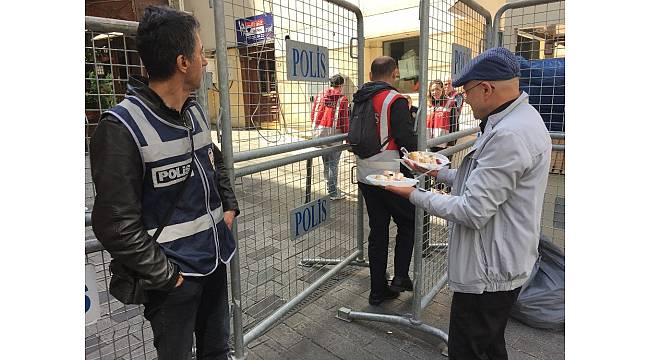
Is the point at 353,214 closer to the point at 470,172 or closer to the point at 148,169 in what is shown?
the point at 470,172

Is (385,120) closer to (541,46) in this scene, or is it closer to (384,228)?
(384,228)

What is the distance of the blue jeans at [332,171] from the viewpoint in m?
3.67

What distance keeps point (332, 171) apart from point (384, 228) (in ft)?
2.85

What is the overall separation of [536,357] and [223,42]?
283cm

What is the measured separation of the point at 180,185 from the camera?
1.67 m

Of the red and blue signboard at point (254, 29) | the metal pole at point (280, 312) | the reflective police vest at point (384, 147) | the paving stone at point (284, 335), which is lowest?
the paving stone at point (284, 335)

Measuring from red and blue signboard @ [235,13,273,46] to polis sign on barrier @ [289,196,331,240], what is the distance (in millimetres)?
1171

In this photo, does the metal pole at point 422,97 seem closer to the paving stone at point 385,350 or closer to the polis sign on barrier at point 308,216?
the paving stone at point 385,350

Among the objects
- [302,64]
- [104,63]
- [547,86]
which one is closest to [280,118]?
[302,64]

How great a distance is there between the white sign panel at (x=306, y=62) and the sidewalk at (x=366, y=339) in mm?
1861

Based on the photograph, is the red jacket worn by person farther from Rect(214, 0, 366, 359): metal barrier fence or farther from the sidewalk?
the sidewalk

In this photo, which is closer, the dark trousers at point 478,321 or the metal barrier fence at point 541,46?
the dark trousers at point 478,321

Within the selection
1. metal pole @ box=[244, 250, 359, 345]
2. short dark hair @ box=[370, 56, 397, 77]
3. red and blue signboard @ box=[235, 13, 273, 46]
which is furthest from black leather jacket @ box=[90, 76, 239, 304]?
short dark hair @ box=[370, 56, 397, 77]

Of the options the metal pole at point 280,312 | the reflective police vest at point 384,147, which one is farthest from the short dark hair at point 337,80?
the metal pole at point 280,312
